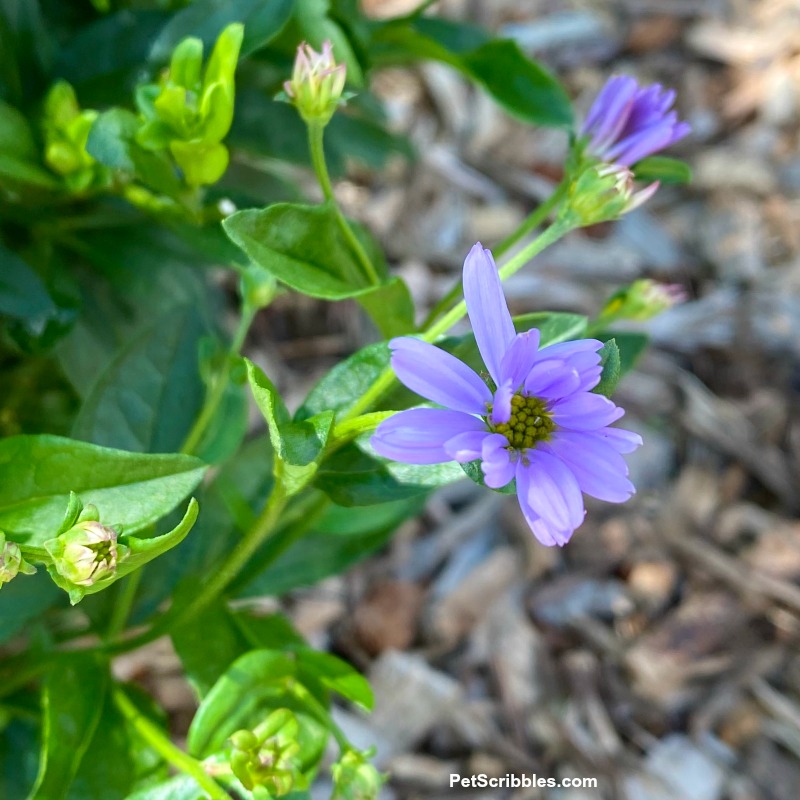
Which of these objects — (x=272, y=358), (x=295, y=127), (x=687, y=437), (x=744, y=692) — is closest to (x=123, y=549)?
(x=295, y=127)

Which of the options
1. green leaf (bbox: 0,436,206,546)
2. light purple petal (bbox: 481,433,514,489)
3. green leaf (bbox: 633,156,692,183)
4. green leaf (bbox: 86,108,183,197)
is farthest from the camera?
green leaf (bbox: 633,156,692,183)

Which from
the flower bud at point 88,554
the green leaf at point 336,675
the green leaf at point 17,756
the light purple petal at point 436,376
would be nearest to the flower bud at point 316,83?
the light purple petal at point 436,376

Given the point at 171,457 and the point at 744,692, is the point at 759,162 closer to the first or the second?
the point at 744,692

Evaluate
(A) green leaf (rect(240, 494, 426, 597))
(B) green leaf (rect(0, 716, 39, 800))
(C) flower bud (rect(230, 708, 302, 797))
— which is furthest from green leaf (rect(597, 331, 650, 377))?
(B) green leaf (rect(0, 716, 39, 800))

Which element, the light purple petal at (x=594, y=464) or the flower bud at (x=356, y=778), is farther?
the flower bud at (x=356, y=778)

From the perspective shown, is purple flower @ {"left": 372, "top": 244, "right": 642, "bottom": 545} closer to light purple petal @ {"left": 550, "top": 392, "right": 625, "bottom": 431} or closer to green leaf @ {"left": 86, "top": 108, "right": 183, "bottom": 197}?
light purple petal @ {"left": 550, "top": 392, "right": 625, "bottom": 431}

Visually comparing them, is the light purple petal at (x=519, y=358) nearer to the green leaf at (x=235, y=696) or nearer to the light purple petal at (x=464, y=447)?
the light purple petal at (x=464, y=447)
